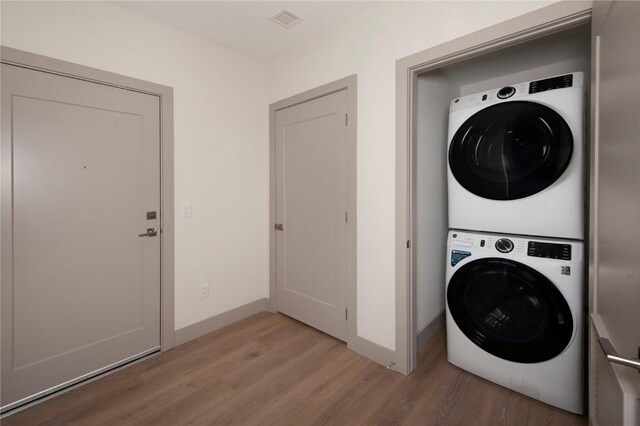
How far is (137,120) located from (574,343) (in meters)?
3.11

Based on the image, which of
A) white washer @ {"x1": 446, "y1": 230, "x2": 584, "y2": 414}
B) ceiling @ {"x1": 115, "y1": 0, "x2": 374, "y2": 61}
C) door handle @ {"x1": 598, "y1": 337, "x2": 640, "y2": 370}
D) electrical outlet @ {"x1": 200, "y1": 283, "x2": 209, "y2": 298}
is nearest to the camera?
door handle @ {"x1": 598, "y1": 337, "x2": 640, "y2": 370}

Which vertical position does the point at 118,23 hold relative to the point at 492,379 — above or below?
above

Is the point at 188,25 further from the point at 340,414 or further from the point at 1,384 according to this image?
the point at 340,414

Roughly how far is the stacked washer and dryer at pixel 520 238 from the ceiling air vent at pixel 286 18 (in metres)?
1.34

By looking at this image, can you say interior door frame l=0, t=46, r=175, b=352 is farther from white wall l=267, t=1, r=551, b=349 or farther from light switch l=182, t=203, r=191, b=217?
white wall l=267, t=1, r=551, b=349

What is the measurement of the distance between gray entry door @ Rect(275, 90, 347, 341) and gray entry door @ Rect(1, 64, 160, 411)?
1080 mm

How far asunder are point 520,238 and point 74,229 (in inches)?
112

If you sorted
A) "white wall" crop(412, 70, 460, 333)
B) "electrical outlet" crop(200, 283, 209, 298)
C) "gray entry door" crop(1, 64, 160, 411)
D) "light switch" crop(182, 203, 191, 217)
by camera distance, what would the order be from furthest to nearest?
"electrical outlet" crop(200, 283, 209, 298)
"light switch" crop(182, 203, 191, 217)
"white wall" crop(412, 70, 460, 333)
"gray entry door" crop(1, 64, 160, 411)

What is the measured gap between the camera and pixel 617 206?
80cm

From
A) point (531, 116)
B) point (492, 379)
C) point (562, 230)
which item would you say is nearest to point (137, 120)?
point (531, 116)

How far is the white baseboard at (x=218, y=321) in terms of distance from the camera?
2432 mm

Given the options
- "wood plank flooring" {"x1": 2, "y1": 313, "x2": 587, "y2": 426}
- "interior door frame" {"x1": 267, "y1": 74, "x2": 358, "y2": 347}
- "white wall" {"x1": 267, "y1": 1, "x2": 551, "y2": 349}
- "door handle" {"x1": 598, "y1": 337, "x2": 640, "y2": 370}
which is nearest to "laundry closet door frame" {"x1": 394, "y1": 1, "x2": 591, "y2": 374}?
"white wall" {"x1": 267, "y1": 1, "x2": 551, "y2": 349}

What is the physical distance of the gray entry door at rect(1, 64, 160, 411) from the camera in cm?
171

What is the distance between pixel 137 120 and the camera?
2.15 m
